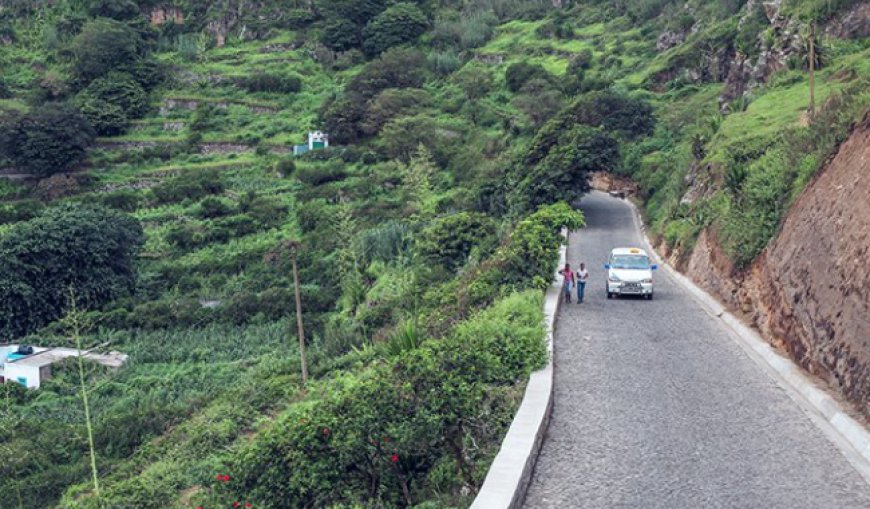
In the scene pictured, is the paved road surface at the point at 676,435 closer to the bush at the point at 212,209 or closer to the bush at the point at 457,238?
the bush at the point at 457,238

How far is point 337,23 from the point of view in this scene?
82750 mm

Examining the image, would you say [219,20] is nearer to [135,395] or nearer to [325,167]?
[325,167]

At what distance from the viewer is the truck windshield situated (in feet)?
67.4

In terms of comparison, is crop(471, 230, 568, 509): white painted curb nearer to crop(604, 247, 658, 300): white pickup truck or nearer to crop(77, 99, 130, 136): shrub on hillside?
crop(604, 247, 658, 300): white pickup truck

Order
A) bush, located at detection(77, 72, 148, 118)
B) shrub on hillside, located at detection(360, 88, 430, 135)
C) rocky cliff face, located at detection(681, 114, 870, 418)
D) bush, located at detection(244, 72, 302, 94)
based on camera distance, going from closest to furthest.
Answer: rocky cliff face, located at detection(681, 114, 870, 418)
shrub on hillside, located at detection(360, 88, 430, 135)
bush, located at detection(77, 72, 148, 118)
bush, located at detection(244, 72, 302, 94)

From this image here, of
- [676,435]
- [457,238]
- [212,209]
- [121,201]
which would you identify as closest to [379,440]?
[676,435]

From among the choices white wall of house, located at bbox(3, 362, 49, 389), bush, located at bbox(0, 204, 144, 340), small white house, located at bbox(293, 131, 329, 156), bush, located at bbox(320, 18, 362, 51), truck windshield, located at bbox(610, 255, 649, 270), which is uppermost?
bush, located at bbox(320, 18, 362, 51)

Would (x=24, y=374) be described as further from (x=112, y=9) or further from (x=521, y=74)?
(x=112, y=9)

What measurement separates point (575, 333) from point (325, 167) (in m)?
42.9

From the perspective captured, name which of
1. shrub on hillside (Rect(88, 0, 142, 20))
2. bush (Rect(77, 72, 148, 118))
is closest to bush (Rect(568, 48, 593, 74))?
bush (Rect(77, 72, 148, 118))

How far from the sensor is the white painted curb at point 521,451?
711cm

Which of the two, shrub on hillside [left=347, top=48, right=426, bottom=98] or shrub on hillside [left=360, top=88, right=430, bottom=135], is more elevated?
shrub on hillside [left=347, top=48, right=426, bottom=98]

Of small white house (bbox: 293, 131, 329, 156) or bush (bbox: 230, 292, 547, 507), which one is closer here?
bush (bbox: 230, 292, 547, 507)

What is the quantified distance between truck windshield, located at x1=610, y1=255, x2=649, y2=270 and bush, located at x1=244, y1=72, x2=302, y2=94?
56785 millimetres
